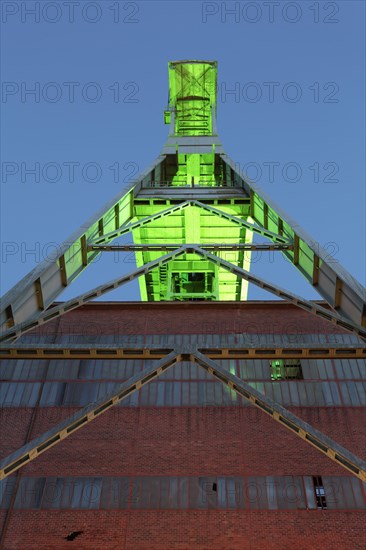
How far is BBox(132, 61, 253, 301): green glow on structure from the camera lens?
16.4 metres

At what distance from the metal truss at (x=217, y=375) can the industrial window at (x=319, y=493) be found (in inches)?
217

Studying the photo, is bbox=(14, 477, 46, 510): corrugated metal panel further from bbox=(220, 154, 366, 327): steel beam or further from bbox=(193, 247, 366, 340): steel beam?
bbox=(220, 154, 366, 327): steel beam

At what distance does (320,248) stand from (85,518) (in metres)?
8.40

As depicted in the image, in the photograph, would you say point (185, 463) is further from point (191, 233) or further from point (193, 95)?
point (193, 95)

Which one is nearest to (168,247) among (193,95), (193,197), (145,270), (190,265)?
(145,270)

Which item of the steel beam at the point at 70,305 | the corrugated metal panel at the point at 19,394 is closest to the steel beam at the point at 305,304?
the steel beam at the point at 70,305

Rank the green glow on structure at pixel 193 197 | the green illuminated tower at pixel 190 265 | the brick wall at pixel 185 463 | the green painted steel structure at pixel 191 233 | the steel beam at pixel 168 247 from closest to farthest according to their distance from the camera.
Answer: the green illuminated tower at pixel 190 265
the green painted steel structure at pixel 191 233
the steel beam at pixel 168 247
the brick wall at pixel 185 463
the green glow on structure at pixel 193 197

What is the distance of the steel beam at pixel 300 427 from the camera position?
7195mm

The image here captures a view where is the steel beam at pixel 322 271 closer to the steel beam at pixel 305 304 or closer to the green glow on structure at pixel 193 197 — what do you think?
the steel beam at pixel 305 304

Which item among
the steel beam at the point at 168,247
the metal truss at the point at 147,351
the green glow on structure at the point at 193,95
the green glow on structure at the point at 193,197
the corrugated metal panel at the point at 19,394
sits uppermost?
the green glow on structure at the point at 193,95

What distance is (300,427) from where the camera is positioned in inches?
300

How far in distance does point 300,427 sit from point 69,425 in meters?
3.29

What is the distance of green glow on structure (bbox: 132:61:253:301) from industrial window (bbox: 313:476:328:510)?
7605mm

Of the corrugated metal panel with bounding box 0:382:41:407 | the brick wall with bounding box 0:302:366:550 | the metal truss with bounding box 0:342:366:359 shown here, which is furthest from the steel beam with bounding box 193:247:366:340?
the corrugated metal panel with bounding box 0:382:41:407
